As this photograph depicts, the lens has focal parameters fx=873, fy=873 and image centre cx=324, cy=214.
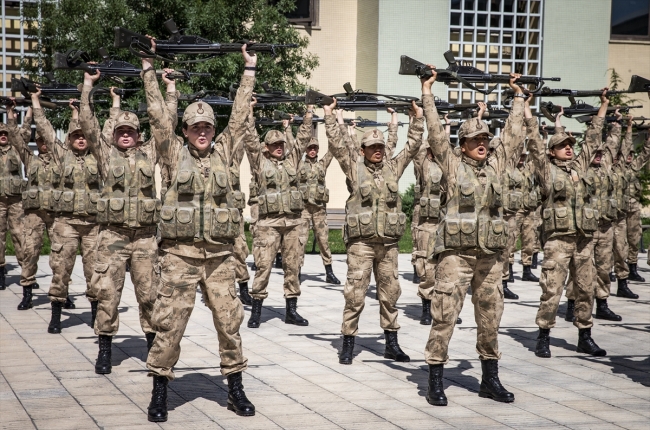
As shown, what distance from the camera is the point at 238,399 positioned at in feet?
23.0

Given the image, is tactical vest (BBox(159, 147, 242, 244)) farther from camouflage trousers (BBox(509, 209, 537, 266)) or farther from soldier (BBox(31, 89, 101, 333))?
camouflage trousers (BBox(509, 209, 537, 266))

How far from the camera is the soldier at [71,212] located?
10500mm

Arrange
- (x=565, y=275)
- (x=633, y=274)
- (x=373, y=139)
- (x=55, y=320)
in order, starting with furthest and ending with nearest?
(x=633, y=274)
(x=55, y=320)
(x=565, y=275)
(x=373, y=139)

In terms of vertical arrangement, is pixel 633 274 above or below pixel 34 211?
below

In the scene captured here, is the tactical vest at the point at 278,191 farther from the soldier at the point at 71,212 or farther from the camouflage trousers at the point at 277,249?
the soldier at the point at 71,212

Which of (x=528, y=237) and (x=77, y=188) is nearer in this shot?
(x=77, y=188)

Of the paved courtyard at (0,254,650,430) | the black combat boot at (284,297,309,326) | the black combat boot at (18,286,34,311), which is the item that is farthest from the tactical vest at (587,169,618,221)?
the black combat boot at (18,286,34,311)

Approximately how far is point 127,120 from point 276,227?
3276 millimetres

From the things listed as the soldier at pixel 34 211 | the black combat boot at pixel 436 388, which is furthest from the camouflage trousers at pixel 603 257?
the soldier at pixel 34 211

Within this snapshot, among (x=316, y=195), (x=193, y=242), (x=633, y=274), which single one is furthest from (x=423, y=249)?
(x=193, y=242)

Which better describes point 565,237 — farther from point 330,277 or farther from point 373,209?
point 330,277

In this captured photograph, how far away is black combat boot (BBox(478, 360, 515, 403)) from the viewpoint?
752cm

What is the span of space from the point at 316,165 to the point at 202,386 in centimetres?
779

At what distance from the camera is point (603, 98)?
10.2m
